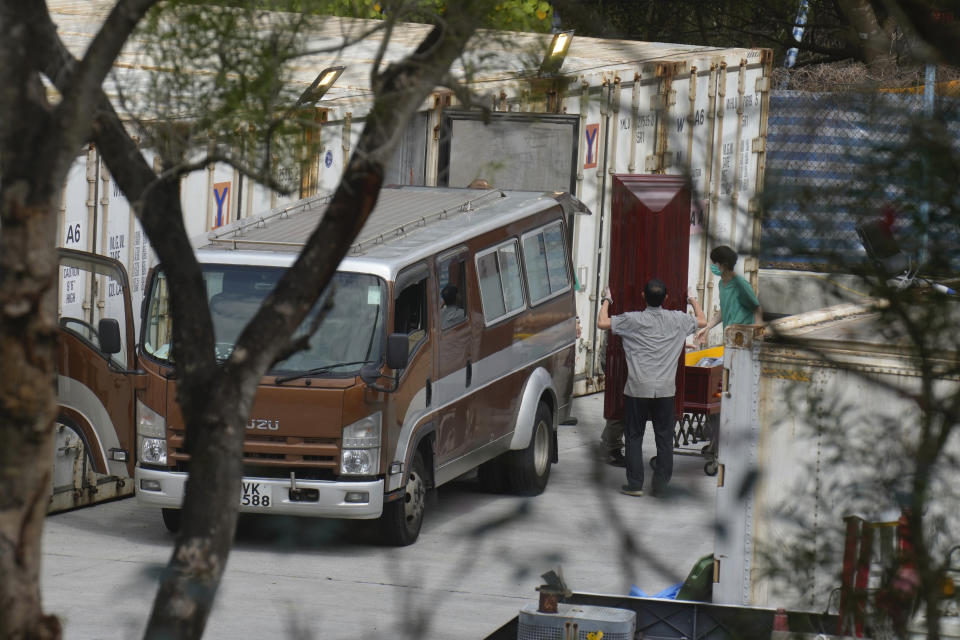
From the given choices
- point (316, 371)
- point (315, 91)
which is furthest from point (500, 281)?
point (315, 91)

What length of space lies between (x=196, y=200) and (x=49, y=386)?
9280 millimetres

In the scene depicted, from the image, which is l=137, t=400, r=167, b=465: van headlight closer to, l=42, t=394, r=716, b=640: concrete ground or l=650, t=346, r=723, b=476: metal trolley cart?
→ l=42, t=394, r=716, b=640: concrete ground

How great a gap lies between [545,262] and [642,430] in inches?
68.9

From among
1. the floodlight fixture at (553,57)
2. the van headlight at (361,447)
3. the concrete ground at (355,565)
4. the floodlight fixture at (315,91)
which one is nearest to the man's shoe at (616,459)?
the concrete ground at (355,565)

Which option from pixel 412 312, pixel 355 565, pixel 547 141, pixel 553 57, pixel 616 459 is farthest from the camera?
pixel 547 141

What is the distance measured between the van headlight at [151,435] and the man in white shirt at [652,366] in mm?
3817

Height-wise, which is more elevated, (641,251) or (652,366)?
(641,251)

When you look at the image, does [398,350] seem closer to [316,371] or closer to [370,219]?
[316,371]

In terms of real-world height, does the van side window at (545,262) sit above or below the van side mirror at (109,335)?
above

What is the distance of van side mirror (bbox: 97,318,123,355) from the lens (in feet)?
36.4

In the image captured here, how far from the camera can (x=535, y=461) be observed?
13.7 m

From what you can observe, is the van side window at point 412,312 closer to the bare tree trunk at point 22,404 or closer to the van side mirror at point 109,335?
the van side mirror at point 109,335

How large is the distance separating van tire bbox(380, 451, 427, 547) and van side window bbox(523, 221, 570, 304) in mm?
2401

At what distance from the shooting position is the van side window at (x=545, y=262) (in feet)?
45.0
